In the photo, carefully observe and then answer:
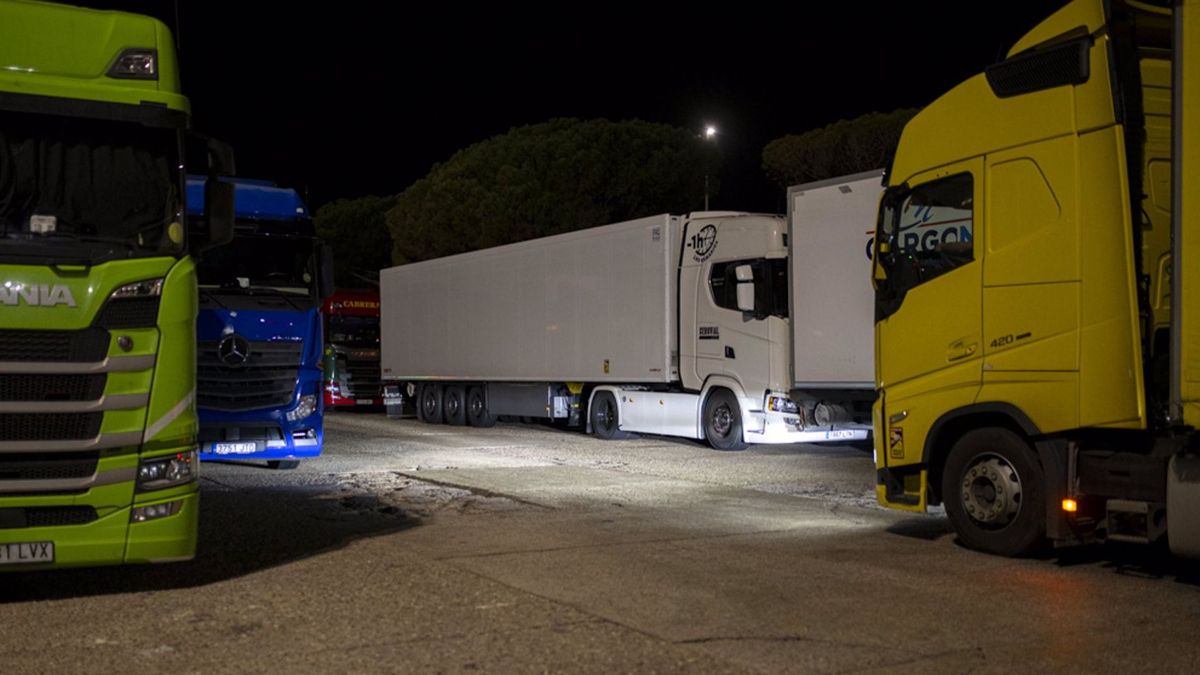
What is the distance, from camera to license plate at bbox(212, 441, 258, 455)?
44.1 ft

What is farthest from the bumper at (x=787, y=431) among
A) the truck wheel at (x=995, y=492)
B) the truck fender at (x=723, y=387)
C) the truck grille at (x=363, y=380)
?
the truck grille at (x=363, y=380)

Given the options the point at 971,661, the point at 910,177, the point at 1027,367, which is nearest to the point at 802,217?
the point at 910,177

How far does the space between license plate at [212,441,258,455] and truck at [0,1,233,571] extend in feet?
19.6

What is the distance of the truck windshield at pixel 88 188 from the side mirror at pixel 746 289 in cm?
1149

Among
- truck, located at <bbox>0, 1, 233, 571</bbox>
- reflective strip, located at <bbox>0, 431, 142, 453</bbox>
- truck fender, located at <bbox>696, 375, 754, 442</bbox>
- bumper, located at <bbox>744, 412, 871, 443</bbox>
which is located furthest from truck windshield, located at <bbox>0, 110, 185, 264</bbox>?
truck fender, located at <bbox>696, 375, 754, 442</bbox>

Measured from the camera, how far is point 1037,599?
7.59m

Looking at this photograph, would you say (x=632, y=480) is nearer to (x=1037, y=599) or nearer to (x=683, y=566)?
(x=683, y=566)

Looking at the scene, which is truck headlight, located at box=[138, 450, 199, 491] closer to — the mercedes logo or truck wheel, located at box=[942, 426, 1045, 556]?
truck wheel, located at box=[942, 426, 1045, 556]

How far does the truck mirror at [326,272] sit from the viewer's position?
1370 centimetres

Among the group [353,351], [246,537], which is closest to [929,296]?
[246,537]

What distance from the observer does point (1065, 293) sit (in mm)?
8359

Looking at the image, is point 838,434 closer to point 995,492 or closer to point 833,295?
point 833,295

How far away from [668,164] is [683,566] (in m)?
32.8

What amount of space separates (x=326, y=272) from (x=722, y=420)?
7.55 metres
